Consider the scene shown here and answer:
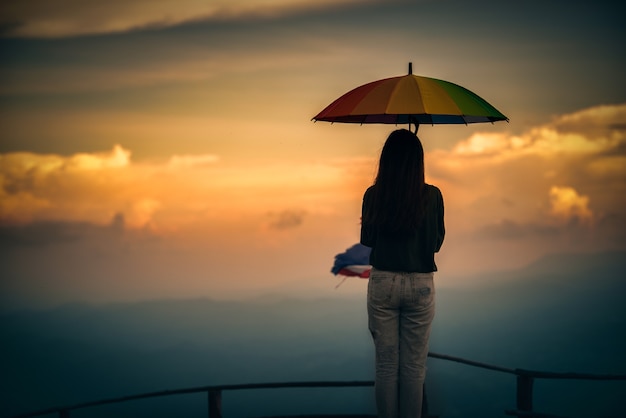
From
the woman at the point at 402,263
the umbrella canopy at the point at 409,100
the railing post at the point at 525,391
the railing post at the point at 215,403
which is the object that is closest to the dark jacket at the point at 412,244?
the woman at the point at 402,263

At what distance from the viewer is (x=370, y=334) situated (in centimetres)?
472

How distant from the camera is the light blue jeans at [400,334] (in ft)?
14.6

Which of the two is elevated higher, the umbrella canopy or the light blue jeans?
the umbrella canopy

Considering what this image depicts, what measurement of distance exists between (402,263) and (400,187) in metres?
0.47

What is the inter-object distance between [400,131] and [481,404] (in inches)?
7793

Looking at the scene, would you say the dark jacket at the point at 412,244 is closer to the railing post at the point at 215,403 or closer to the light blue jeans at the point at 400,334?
the light blue jeans at the point at 400,334

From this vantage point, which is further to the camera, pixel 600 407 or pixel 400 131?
pixel 600 407

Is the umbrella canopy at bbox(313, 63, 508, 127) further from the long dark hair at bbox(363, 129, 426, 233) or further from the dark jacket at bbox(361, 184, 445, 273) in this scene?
the dark jacket at bbox(361, 184, 445, 273)

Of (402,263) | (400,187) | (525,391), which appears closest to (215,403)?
(525,391)

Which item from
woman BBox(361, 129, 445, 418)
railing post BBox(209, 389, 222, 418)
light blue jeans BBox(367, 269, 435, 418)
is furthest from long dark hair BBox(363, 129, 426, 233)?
railing post BBox(209, 389, 222, 418)

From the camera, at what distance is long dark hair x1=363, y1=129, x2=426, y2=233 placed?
441 cm

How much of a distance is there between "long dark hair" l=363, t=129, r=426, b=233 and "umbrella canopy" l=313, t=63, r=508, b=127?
40 centimetres

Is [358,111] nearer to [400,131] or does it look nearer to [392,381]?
[400,131]

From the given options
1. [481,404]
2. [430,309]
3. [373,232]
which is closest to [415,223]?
[373,232]
